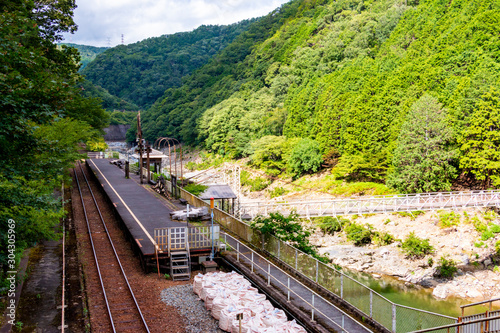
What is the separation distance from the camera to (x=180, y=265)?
15.3 metres

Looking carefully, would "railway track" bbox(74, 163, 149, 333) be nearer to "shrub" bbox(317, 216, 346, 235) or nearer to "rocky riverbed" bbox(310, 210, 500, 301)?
"rocky riverbed" bbox(310, 210, 500, 301)

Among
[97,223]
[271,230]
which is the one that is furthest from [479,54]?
[97,223]

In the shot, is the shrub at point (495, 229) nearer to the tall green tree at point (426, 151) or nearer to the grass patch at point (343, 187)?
the tall green tree at point (426, 151)

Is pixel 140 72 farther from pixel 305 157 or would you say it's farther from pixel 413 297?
pixel 413 297

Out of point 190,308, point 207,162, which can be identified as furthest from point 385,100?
point 207,162

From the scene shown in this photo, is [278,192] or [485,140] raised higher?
[485,140]

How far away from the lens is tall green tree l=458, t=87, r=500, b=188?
1243 inches

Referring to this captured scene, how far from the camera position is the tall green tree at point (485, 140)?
31.6 meters

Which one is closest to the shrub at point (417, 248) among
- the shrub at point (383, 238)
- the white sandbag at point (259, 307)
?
the shrub at point (383, 238)

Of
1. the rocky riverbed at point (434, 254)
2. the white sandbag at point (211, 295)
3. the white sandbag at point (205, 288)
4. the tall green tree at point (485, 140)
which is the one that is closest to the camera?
the white sandbag at point (211, 295)

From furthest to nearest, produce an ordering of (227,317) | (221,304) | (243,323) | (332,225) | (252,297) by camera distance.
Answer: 1. (332,225)
2. (252,297)
3. (221,304)
4. (227,317)
5. (243,323)

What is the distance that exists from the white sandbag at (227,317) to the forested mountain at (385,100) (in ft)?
91.4

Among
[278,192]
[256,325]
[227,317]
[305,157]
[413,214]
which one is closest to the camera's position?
[256,325]

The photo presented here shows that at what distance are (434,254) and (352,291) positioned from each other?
21129 millimetres
